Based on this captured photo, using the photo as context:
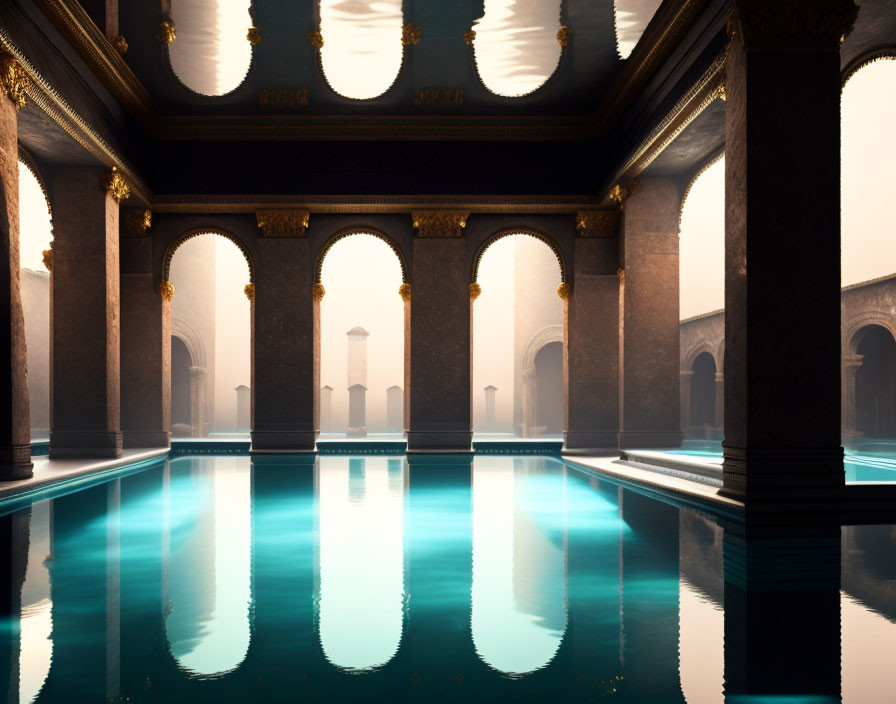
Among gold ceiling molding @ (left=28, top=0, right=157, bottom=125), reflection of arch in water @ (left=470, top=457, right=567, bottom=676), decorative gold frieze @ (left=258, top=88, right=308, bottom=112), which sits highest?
decorative gold frieze @ (left=258, top=88, right=308, bottom=112)

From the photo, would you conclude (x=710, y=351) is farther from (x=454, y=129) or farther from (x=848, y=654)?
(x=848, y=654)

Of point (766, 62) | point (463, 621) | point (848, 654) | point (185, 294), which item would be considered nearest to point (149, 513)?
point (463, 621)

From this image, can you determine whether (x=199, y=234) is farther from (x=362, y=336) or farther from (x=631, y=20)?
(x=362, y=336)

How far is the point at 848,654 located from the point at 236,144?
14284 millimetres

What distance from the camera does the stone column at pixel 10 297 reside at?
8844 mm

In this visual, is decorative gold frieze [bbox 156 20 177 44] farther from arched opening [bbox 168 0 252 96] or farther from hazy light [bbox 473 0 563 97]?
hazy light [bbox 473 0 563 97]

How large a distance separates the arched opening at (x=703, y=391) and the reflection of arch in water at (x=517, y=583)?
17.8 meters

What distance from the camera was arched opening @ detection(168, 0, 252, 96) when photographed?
1114 centimetres

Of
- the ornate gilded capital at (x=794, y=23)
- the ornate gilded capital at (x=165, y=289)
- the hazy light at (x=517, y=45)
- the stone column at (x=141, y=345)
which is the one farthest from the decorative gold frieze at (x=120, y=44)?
the ornate gilded capital at (x=794, y=23)

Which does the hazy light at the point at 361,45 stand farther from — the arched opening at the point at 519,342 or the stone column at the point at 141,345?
the arched opening at the point at 519,342

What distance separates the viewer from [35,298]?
24.2 metres

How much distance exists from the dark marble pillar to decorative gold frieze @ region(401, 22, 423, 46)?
5.00 meters

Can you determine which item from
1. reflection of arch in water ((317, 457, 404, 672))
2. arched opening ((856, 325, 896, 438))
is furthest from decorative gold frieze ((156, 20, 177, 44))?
arched opening ((856, 325, 896, 438))

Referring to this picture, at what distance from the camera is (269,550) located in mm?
5574
